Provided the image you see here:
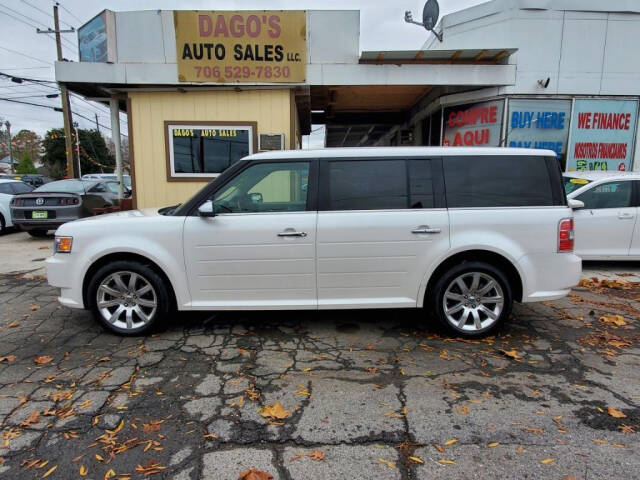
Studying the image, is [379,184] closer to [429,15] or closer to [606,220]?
[606,220]

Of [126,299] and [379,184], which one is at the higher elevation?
[379,184]

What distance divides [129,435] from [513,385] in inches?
108

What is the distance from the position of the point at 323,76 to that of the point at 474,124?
145 inches

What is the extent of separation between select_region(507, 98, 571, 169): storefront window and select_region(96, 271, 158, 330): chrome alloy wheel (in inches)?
311

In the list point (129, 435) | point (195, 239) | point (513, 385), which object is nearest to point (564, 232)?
point (513, 385)

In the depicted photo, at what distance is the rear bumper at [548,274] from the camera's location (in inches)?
152

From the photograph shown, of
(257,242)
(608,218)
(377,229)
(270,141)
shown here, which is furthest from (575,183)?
(257,242)

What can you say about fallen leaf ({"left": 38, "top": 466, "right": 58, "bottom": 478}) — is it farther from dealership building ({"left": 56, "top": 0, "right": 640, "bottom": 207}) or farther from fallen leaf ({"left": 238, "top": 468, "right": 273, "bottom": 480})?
dealership building ({"left": 56, "top": 0, "right": 640, "bottom": 207})

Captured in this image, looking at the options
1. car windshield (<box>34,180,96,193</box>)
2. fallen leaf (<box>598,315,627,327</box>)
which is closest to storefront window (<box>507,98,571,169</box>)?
fallen leaf (<box>598,315,627,327</box>)

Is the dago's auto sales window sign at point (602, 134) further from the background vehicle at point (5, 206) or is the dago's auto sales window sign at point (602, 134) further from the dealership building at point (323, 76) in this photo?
the background vehicle at point (5, 206)

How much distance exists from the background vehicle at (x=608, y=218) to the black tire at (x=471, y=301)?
3.53 m

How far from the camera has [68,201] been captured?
9422 mm

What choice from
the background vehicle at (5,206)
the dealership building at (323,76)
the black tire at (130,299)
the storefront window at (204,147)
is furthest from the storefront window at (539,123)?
the background vehicle at (5,206)

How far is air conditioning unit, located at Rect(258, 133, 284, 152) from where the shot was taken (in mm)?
8273
